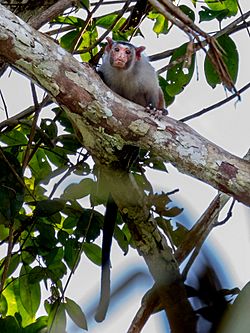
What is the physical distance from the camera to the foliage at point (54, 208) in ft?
8.43

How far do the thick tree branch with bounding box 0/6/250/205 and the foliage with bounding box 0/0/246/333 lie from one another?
504 millimetres

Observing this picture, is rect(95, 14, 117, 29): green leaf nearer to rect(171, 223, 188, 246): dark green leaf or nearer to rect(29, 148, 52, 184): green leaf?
rect(29, 148, 52, 184): green leaf

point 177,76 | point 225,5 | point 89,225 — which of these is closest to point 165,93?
point 177,76

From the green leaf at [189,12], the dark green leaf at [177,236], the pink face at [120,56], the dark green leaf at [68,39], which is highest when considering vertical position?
the dark green leaf at [68,39]

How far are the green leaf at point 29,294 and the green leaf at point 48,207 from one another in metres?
0.25

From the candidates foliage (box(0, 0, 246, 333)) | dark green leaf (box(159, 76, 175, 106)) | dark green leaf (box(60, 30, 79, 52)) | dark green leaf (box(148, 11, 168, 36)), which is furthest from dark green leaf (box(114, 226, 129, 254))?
dark green leaf (box(148, 11, 168, 36))

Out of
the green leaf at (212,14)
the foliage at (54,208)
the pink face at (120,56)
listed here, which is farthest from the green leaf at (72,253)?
the green leaf at (212,14)

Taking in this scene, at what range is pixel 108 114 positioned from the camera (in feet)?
6.55

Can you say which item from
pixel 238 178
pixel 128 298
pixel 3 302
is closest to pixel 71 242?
pixel 3 302

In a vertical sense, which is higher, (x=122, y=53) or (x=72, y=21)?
(x=72, y=21)

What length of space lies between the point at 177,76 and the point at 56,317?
101 centimetres

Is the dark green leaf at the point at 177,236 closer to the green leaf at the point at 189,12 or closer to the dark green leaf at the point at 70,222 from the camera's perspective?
the dark green leaf at the point at 70,222

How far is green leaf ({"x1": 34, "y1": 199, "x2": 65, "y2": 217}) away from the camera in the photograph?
8.46ft

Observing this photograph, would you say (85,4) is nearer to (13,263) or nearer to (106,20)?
(106,20)
